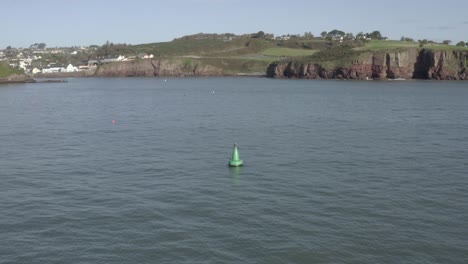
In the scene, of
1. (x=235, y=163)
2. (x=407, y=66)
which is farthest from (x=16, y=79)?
(x=235, y=163)

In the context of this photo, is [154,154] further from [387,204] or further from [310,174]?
[387,204]

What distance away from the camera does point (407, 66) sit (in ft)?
498

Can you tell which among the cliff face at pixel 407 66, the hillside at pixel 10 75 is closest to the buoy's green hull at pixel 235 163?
the cliff face at pixel 407 66

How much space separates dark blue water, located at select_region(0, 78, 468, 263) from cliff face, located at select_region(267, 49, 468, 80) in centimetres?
10493

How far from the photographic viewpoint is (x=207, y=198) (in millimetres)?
25328

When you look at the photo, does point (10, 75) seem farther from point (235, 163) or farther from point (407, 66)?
point (235, 163)

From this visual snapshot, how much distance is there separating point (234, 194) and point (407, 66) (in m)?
138

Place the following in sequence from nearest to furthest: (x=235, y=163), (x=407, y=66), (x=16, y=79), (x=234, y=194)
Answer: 1. (x=234, y=194)
2. (x=235, y=163)
3. (x=16, y=79)
4. (x=407, y=66)

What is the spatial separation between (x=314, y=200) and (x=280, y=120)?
3229 centimetres

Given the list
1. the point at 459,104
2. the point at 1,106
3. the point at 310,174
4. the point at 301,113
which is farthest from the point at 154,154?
the point at 459,104

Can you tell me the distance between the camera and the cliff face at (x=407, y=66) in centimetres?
14625

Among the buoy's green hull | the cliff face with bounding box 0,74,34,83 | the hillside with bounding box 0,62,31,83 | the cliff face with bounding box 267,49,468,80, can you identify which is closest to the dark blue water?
the buoy's green hull

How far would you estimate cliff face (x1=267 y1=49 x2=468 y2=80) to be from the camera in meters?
146

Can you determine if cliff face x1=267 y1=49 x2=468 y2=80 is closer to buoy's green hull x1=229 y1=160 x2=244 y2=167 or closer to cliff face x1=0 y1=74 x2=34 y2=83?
cliff face x1=0 y1=74 x2=34 y2=83
